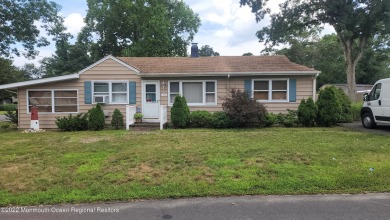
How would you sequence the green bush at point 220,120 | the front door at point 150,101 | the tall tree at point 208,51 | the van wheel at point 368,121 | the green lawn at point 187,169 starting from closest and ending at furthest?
the green lawn at point 187,169
the van wheel at point 368,121
the green bush at point 220,120
the front door at point 150,101
the tall tree at point 208,51

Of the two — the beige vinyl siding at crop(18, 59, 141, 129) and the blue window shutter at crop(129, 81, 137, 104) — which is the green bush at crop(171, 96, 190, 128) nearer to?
the blue window shutter at crop(129, 81, 137, 104)

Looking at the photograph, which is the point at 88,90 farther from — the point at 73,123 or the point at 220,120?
the point at 220,120

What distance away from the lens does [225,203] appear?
13.1 feet

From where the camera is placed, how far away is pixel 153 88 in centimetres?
1386

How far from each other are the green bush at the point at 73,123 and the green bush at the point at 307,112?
9.77 meters

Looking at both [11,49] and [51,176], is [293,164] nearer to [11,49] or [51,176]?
[51,176]

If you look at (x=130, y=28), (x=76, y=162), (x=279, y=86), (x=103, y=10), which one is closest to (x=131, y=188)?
(x=76, y=162)

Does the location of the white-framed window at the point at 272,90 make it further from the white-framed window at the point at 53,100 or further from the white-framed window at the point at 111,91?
the white-framed window at the point at 53,100

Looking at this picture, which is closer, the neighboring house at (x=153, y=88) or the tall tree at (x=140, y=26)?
the neighboring house at (x=153, y=88)

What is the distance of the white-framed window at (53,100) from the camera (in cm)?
1329

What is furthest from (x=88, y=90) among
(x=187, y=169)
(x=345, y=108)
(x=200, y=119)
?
(x=345, y=108)

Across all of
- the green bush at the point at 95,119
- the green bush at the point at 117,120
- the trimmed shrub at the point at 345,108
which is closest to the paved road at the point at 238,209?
the green bush at the point at 95,119

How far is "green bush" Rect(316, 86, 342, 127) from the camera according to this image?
11914mm

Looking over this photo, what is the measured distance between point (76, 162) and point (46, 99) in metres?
8.88
